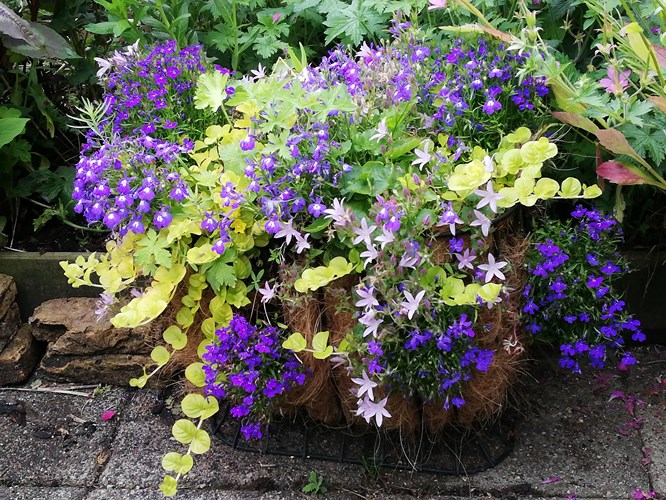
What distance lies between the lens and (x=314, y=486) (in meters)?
2.07

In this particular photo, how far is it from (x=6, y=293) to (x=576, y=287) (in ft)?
6.26

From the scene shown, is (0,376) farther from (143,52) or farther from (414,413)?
(414,413)

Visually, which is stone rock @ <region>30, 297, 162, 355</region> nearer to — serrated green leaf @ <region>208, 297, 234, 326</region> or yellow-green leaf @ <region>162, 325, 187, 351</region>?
yellow-green leaf @ <region>162, 325, 187, 351</region>

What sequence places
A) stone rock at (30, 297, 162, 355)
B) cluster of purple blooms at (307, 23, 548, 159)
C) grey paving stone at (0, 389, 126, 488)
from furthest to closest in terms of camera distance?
1. stone rock at (30, 297, 162, 355)
2. grey paving stone at (0, 389, 126, 488)
3. cluster of purple blooms at (307, 23, 548, 159)

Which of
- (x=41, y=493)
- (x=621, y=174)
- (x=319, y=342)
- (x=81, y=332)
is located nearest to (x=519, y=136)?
(x=621, y=174)

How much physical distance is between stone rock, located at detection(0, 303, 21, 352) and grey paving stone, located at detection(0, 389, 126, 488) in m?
0.19

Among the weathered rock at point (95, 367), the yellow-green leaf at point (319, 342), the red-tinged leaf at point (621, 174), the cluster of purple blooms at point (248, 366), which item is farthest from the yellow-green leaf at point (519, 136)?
the weathered rock at point (95, 367)

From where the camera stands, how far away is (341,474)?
2117 mm

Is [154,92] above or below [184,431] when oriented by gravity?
above

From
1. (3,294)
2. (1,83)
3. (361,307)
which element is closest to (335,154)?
(361,307)

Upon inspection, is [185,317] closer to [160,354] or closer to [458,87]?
[160,354]

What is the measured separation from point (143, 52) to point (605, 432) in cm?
183

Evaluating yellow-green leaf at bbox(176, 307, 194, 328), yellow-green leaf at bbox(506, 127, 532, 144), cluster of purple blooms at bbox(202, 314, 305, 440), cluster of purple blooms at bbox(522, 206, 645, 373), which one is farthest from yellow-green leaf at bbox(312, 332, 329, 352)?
yellow-green leaf at bbox(506, 127, 532, 144)

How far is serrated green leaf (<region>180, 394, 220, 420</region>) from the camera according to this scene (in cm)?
195
